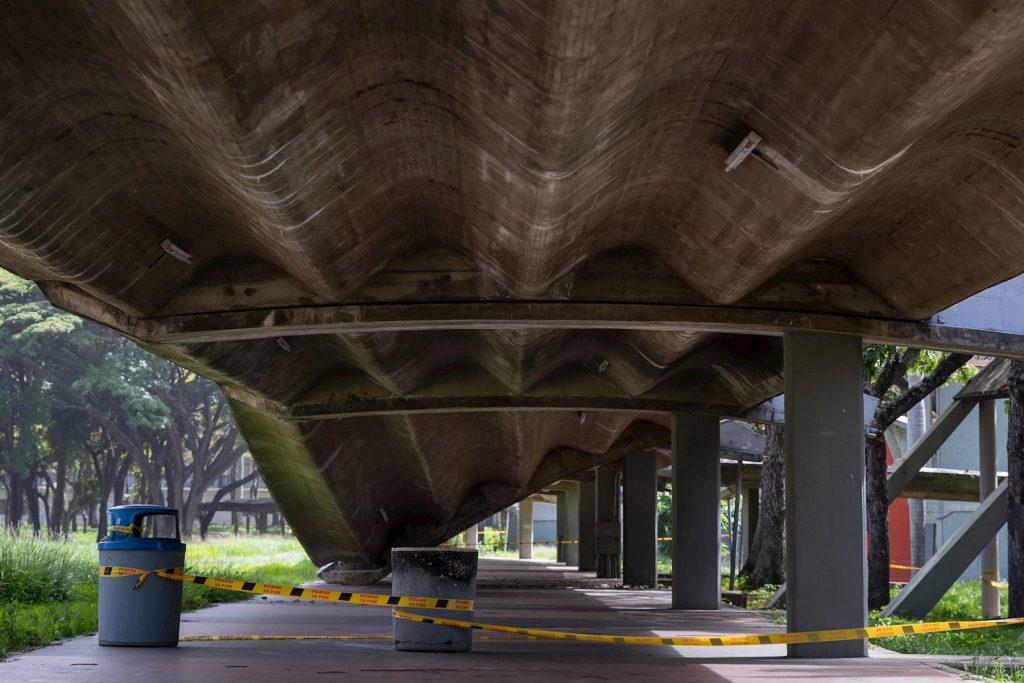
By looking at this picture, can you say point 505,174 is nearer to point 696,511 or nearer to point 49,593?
point 49,593

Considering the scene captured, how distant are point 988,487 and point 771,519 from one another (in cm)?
758

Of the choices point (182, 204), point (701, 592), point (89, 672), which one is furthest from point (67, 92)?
point (701, 592)

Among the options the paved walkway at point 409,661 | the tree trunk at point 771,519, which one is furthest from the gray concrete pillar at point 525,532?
the paved walkway at point 409,661

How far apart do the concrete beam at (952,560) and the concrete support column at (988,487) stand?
106cm

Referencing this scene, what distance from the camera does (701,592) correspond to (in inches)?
827

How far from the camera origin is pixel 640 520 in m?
29.9

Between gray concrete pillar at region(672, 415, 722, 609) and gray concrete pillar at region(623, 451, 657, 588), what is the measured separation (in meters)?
8.56

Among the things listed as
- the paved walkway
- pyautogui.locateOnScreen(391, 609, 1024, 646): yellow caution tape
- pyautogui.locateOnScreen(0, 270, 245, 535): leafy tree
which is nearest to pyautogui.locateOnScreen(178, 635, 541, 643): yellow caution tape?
the paved walkway

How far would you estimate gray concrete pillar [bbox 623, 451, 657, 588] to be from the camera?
97.9 ft

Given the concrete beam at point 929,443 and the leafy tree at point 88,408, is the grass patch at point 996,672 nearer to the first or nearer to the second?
the concrete beam at point 929,443

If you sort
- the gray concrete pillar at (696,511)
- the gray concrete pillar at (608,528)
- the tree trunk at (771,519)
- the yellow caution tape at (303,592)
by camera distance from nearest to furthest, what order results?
the yellow caution tape at (303,592) < the gray concrete pillar at (696,511) < the tree trunk at (771,519) < the gray concrete pillar at (608,528)

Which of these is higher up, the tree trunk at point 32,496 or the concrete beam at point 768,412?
the concrete beam at point 768,412

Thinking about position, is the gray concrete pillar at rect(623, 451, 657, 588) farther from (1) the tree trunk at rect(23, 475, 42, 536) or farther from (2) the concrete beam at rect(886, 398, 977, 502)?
(1) the tree trunk at rect(23, 475, 42, 536)

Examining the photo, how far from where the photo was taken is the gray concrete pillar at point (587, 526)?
148ft
